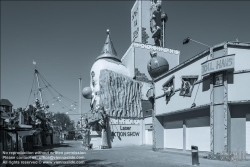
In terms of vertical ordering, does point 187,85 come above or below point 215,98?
above

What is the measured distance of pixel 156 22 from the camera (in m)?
39.4

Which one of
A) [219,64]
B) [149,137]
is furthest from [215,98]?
[149,137]

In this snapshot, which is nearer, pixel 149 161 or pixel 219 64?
pixel 219 64

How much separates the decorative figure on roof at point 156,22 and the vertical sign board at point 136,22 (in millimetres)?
2357

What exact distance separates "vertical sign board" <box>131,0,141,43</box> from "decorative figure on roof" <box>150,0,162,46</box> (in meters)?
2.36

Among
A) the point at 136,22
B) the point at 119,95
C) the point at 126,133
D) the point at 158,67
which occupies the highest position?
the point at 136,22

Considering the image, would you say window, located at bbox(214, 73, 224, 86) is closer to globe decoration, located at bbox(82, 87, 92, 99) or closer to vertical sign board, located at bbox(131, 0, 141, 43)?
globe decoration, located at bbox(82, 87, 92, 99)

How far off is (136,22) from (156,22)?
3701mm

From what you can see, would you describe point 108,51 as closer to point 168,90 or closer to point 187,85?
point 168,90

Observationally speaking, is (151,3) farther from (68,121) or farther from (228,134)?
(68,121)

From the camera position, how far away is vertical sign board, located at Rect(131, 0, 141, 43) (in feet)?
126

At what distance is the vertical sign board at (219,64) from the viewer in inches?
501

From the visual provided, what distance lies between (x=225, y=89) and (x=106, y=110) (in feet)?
55.8

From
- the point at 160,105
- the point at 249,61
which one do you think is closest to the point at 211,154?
the point at 249,61
